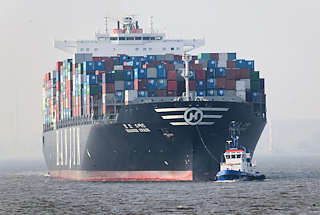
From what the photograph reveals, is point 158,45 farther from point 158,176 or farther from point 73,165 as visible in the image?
point 158,176

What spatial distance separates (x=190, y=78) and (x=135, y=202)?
835 inches

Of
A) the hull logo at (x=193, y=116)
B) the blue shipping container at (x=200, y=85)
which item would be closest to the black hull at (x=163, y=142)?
the hull logo at (x=193, y=116)

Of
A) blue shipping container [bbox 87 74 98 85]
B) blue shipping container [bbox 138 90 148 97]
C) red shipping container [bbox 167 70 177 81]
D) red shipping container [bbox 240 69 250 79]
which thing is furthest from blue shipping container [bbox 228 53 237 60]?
blue shipping container [bbox 87 74 98 85]

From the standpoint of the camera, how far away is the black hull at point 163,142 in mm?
70125

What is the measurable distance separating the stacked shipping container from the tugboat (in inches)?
212

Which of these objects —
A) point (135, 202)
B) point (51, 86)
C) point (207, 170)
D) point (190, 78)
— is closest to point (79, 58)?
point (51, 86)

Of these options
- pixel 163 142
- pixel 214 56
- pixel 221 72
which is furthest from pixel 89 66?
pixel 163 142

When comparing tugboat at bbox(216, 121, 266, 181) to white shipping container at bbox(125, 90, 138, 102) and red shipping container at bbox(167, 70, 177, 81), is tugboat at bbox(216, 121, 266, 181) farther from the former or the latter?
white shipping container at bbox(125, 90, 138, 102)

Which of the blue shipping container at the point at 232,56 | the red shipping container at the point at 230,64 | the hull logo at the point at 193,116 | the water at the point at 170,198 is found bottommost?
the water at the point at 170,198

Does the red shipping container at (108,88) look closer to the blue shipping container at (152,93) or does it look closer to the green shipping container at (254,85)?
the blue shipping container at (152,93)

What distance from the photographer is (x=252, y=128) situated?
76.4 m

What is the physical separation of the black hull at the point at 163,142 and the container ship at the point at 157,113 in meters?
0.09

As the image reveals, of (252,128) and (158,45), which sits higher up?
(158,45)

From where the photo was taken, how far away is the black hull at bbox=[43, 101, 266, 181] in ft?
230
